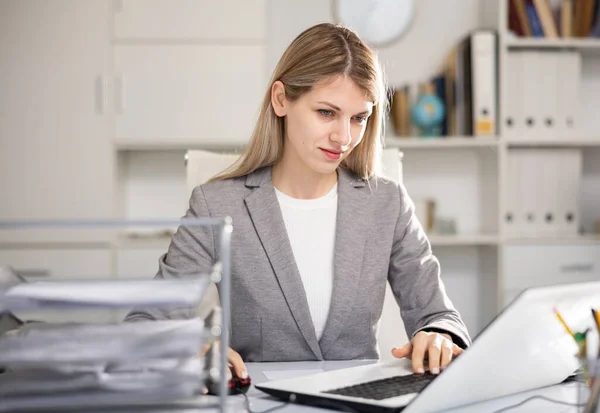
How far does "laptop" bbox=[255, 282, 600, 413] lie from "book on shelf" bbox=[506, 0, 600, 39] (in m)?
2.37

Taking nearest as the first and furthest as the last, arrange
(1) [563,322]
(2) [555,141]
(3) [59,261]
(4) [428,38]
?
(1) [563,322] → (3) [59,261] → (2) [555,141] → (4) [428,38]

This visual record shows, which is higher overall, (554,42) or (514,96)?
(554,42)

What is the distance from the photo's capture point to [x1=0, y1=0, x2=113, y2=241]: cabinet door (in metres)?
3.13

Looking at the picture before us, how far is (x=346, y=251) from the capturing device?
5.52 feet

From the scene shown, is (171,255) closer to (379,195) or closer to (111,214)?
(379,195)

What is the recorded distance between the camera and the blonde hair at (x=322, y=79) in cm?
162

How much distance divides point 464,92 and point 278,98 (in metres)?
1.67

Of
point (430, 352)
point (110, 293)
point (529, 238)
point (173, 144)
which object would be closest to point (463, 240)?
point (529, 238)

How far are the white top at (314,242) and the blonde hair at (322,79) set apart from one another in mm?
95

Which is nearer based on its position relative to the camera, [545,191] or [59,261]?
[59,261]

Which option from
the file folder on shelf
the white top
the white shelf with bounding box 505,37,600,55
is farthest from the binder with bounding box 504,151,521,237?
the white top

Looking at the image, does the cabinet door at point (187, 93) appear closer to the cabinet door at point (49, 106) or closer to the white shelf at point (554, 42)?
the cabinet door at point (49, 106)

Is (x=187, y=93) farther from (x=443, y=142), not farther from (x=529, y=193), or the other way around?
(x=529, y=193)

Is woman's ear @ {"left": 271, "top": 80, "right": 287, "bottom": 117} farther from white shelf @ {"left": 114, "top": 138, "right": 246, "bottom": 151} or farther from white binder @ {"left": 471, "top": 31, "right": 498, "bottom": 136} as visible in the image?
white binder @ {"left": 471, "top": 31, "right": 498, "bottom": 136}
